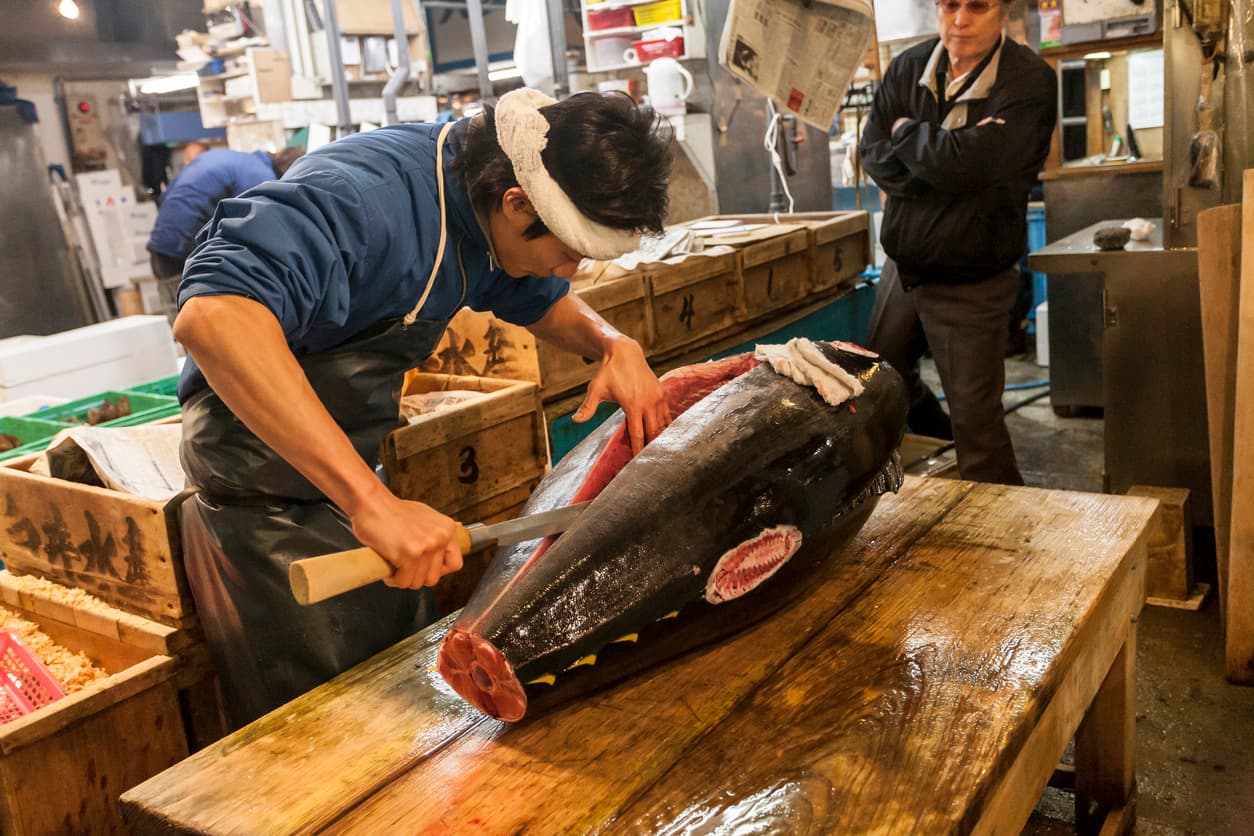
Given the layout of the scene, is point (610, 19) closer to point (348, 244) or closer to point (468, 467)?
point (468, 467)

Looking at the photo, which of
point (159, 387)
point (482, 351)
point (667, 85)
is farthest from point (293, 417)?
point (667, 85)

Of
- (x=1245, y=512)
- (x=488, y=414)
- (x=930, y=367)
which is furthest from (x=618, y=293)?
(x=930, y=367)

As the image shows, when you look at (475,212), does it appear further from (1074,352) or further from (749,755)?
(1074,352)

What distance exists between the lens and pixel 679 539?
1703 millimetres

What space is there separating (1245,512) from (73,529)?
118 inches

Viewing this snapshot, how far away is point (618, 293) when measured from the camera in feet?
12.2

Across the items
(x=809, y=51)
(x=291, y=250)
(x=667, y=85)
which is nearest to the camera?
(x=291, y=250)

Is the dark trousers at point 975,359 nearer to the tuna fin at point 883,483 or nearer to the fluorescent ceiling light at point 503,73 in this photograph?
the tuna fin at point 883,483

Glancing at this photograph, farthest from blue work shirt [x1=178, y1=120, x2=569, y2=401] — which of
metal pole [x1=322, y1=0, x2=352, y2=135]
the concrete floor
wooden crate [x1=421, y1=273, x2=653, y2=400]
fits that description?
metal pole [x1=322, y1=0, x2=352, y2=135]

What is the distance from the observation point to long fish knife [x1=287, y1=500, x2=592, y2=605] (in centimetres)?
141

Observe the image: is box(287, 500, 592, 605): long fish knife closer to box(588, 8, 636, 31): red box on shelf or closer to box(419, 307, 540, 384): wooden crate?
box(419, 307, 540, 384): wooden crate

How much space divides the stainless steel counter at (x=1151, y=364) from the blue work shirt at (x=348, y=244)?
2.60 metres

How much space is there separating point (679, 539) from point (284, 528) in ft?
2.80

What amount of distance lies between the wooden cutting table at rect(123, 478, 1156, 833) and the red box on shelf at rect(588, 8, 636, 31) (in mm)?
4788
